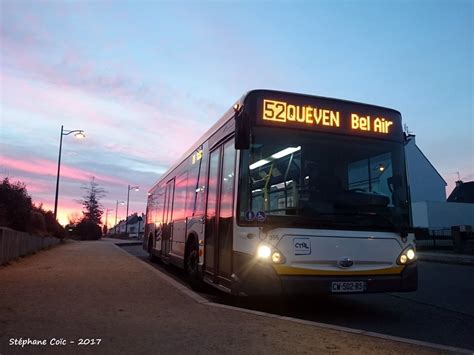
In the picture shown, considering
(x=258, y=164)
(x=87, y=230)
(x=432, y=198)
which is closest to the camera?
(x=258, y=164)

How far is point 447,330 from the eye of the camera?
21.9 ft

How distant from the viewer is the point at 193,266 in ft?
31.9

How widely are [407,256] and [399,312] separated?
1.55 meters

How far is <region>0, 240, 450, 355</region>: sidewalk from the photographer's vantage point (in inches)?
192

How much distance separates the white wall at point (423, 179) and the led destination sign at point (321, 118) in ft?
146

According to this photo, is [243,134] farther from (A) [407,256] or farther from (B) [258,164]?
(A) [407,256]

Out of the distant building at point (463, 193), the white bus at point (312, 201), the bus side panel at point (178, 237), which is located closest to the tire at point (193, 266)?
the bus side panel at point (178, 237)

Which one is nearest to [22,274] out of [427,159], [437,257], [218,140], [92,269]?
[92,269]

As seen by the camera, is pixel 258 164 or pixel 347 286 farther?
pixel 258 164

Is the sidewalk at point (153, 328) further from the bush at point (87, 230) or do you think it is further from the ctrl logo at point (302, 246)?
the bush at point (87, 230)

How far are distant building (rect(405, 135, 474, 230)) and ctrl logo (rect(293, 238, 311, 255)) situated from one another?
3782 centimetres

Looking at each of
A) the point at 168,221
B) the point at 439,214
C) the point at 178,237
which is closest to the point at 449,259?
the point at 168,221

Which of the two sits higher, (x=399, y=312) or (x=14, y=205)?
(x=14, y=205)

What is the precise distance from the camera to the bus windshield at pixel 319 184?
6.57 metres
